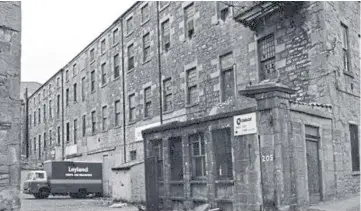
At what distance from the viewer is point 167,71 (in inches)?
980

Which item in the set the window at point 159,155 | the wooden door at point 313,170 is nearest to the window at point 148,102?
the window at point 159,155

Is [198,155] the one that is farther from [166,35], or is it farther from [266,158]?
[166,35]

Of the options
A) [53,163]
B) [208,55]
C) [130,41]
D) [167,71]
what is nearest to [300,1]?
[208,55]

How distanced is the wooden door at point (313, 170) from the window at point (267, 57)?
4.06 m

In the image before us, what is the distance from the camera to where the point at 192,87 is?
22.9 meters

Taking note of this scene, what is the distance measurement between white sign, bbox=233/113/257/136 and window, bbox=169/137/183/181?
10.7 feet

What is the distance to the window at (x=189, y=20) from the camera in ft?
75.9

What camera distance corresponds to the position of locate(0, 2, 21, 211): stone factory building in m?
7.58

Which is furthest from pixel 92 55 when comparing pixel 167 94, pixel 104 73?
pixel 167 94

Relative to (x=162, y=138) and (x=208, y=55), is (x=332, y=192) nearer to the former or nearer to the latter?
(x=162, y=138)

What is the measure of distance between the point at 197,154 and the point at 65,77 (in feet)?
91.3

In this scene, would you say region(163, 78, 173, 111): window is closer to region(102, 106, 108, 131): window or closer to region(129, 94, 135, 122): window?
region(129, 94, 135, 122): window

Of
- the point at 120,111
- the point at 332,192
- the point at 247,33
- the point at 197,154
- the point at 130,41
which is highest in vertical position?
the point at 130,41

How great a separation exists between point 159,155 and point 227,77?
511cm
